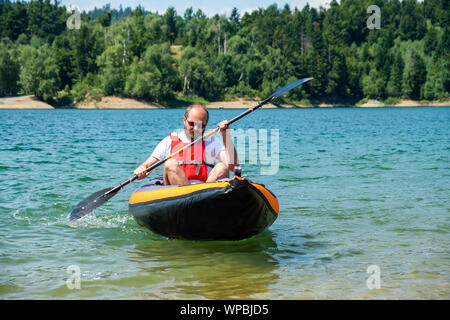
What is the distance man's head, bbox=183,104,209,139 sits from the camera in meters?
6.76

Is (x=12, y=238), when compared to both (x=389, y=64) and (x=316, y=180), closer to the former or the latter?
(x=316, y=180)

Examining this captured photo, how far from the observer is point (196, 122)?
22.3ft

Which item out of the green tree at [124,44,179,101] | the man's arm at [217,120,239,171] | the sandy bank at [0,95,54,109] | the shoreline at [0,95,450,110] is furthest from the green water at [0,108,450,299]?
the green tree at [124,44,179,101]

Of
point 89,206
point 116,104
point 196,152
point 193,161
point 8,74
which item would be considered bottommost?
point 89,206

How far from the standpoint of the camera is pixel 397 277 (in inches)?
220

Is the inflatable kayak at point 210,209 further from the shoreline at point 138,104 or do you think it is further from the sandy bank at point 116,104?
the sandy bank at point 116,104

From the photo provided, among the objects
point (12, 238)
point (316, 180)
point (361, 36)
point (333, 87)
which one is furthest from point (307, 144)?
point (361, 36)

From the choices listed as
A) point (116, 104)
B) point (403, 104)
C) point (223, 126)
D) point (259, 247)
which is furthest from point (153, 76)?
point (259, 247)

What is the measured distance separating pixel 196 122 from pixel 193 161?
1.68 ft

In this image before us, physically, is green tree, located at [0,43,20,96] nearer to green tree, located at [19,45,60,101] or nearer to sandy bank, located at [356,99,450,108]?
green tree, located at [19,45,60,101]

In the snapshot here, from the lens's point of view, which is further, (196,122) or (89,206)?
(89,206)

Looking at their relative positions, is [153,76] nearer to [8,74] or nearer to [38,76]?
[38,76]

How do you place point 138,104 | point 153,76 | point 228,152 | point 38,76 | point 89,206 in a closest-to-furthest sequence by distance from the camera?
point 228,152
point 89,206
point 38,76
point 153,76
point 138,104
